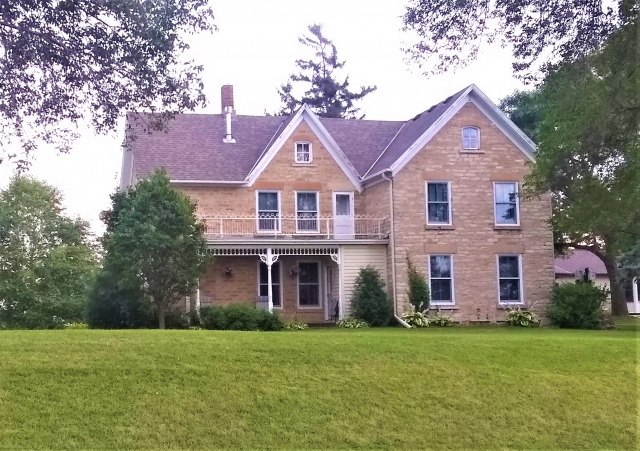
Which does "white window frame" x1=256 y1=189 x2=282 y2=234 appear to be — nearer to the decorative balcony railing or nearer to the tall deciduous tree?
the decorative balcony railing

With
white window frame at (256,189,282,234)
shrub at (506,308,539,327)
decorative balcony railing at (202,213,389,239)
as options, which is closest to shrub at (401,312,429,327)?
decorative balcony railing at (202,213,389,239)

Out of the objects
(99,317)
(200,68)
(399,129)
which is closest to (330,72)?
(399,129)

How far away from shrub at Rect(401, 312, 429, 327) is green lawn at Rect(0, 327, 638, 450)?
1039cm

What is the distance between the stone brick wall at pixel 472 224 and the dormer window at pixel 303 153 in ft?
11.1

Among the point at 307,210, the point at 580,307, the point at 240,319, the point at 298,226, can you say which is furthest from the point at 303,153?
the point at 580,307

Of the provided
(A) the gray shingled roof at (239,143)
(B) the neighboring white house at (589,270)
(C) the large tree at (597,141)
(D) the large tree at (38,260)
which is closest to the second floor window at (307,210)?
(A) the gray shingled roof at (239,143)

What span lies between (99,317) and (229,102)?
37.5ft

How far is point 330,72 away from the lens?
56875 mm

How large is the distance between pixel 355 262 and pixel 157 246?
25.5 ft

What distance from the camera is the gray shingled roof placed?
27.3 m

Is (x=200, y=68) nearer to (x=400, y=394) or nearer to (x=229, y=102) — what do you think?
(x=400, y=394)

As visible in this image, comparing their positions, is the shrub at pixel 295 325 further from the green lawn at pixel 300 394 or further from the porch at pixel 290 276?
the green lawn at pixel 300 394

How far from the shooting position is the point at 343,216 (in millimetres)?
27891

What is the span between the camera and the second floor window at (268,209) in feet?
89.8
